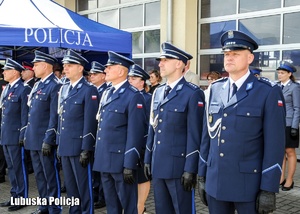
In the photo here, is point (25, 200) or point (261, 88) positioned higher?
point (261, 88)

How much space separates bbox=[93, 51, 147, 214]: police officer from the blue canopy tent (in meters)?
2.24

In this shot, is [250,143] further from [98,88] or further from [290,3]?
[290,3]

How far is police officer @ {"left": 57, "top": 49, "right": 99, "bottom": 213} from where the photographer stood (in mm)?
4020

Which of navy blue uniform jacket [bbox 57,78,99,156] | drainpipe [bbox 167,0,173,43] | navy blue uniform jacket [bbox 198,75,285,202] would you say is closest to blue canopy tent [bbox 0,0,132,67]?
navy blue uniform jacket [bbox 57,78,99,156]

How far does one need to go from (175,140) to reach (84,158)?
1.19 m

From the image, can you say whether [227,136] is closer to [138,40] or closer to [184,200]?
[184,200]

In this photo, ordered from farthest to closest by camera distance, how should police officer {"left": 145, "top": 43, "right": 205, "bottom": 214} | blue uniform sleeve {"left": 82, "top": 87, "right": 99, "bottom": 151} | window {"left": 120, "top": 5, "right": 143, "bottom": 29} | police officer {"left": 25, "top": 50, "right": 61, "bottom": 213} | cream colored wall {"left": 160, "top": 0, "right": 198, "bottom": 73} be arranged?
1. window {"left": 120, "top": 5, "right": 143, "bottom": 29}
2. cream colored wall {"left": 160, "top": 0, "right": 198, "bottom": 73}
3. police officer {"left": 25, "top": 50, "right": 61, "bottom": 213}
4. blue uniform sleeve {"left": 82, "top": 87, "right": 99, "bottom": 151}
5. police officer {"left": 145, "top": 43, "right": 205, "bottom": 214}

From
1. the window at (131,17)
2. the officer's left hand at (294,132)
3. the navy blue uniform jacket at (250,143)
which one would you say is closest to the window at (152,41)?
the window at (131,17)

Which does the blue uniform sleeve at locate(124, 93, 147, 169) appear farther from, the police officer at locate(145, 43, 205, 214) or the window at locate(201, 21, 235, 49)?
the window at locate(201, 21, 235, 49)

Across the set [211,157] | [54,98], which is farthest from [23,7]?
[211,157]

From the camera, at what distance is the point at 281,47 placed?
7.76 metres

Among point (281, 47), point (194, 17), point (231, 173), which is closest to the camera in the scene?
point (231, 173)

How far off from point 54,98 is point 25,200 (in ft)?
4.72

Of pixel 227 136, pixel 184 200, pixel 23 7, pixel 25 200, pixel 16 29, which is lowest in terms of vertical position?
pixel 25 200
